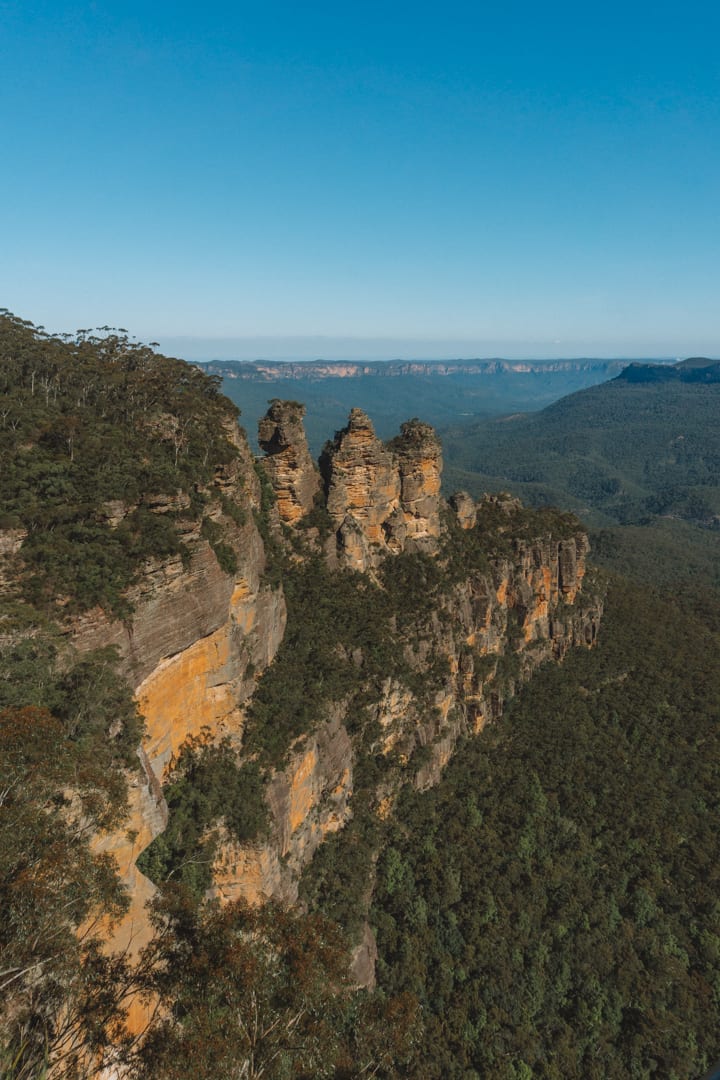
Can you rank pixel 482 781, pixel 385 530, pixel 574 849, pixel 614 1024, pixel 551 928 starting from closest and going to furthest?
pixel 614 1024 < pixel 551 928 < pixel 574 849 < pixel 482 781 < pixel 385 530

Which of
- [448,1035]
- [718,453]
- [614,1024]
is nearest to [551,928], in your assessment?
[614,1024]

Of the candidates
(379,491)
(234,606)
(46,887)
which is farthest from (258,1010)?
(379,491)

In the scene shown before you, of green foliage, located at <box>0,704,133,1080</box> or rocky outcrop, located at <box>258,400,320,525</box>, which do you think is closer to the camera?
green foliage, located at <box>0,704,133,1080</box>

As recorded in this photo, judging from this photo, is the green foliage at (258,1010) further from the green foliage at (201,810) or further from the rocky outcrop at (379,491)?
the rocky outcrop at (379,491)

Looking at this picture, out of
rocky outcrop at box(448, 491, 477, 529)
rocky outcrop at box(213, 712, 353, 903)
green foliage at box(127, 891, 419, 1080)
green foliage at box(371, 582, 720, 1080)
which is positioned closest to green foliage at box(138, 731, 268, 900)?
rocky outcrop at box(213, 712, 353, 903)

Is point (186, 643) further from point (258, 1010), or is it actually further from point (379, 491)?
point (379, 491)

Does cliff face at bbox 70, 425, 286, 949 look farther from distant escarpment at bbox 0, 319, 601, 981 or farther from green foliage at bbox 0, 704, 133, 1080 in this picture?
green foliage at bbox 0, 704, 133, 1080

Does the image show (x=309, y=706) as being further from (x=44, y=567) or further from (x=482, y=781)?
(x=482, y=781)
